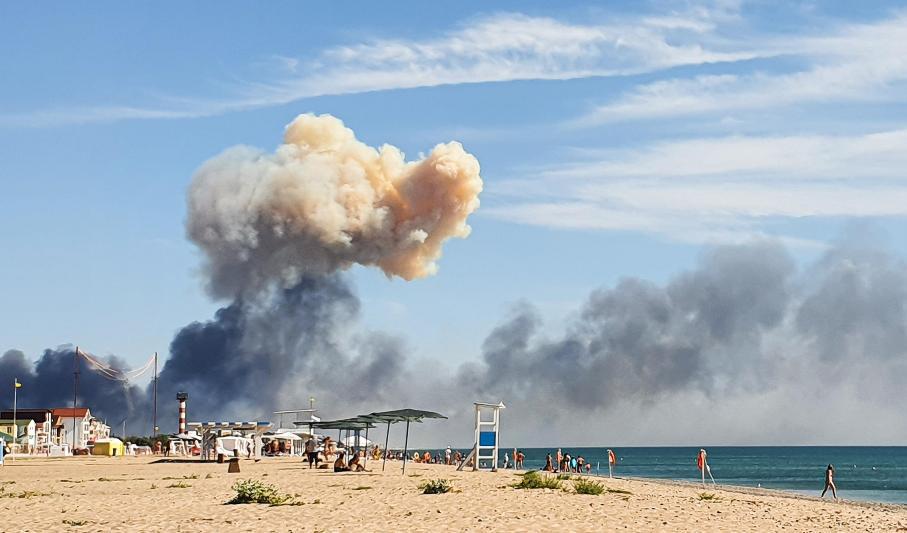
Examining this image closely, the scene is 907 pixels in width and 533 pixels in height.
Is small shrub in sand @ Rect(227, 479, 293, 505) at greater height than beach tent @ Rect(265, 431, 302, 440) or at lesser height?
greater

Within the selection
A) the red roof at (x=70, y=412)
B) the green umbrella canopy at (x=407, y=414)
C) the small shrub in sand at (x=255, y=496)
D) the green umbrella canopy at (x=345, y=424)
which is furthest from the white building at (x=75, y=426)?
the small shrub in sand at (x=255, y=496)

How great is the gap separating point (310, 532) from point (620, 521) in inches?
236

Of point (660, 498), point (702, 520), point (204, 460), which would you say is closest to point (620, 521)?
point (702, 520)

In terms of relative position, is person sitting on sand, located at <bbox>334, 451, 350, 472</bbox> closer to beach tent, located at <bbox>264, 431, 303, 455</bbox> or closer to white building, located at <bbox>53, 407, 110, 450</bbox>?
beach tent, located at <bbox>264, 431, 303, 455</bbox>

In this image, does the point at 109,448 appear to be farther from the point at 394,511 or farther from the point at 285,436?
the point at 394,511

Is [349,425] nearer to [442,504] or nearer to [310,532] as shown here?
[442,504]

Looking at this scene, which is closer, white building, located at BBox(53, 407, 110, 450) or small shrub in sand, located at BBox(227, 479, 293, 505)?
small shrub in sand, located at BBox(227, 479, 293, 505)

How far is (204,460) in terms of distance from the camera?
6456 centimetres

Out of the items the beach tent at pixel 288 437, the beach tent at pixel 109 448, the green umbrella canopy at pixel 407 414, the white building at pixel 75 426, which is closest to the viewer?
the green umbrella canopy at pixel 407 414

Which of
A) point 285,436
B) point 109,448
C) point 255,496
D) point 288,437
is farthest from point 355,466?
point 109,448

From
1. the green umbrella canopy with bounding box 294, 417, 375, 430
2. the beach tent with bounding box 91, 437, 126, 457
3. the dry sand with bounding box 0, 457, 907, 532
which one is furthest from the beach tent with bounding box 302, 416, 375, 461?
the beach tent with bounding box 91, 437, 126, 457

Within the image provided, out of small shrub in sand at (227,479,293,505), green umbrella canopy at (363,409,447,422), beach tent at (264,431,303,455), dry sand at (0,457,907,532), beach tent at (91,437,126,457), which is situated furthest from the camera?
beach tent at (91,437,126,457)

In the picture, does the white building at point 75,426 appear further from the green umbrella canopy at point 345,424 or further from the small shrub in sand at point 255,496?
the small shrub in sand at point 255,496

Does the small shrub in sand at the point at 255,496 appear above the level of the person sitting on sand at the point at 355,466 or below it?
above
